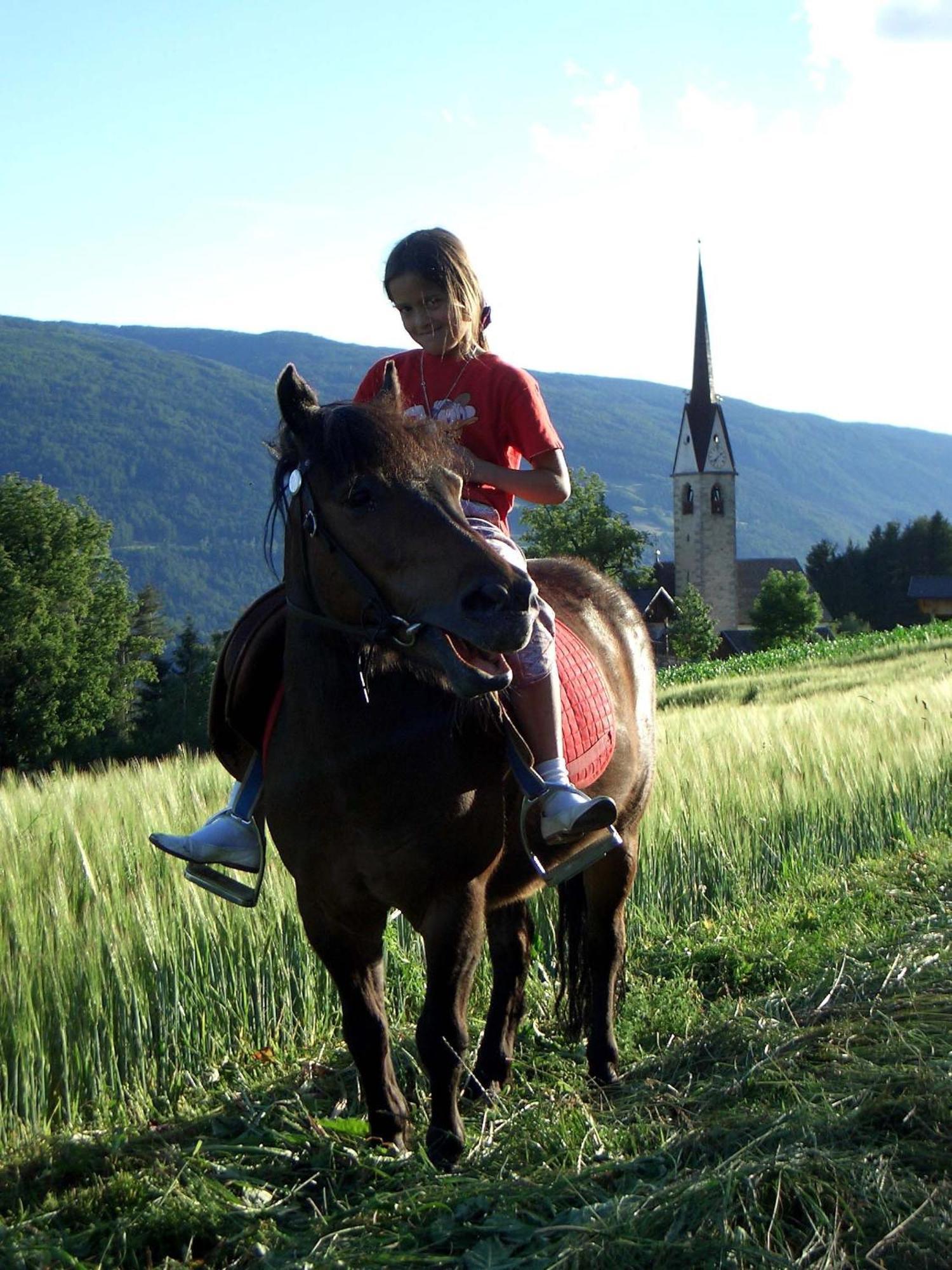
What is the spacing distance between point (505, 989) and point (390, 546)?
236 cm

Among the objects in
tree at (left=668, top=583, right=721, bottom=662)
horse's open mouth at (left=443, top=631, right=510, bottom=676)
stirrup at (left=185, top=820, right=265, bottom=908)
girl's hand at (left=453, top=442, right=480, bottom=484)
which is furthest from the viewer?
tree at (left=668, top=583, right=721, bottom=662)

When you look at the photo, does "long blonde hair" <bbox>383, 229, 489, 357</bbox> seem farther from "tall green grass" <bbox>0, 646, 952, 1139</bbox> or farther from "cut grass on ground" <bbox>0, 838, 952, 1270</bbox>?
"tall green grass" <bbox>0, 646, 952, 1139</bbox>

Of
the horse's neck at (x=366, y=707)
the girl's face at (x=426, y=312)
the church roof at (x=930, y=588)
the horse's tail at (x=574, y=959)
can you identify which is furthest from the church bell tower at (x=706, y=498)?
the horse's neck at (x=366, y=707)

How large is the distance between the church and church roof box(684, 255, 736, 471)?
2.5 inches

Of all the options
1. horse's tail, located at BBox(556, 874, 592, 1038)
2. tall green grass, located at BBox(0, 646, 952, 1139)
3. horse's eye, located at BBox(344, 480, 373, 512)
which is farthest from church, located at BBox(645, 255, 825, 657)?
horse's eye, located at BBox(344, 480, 373, 512)

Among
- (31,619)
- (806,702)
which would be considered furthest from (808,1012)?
(31,619)

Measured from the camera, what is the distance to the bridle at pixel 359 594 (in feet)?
11.5

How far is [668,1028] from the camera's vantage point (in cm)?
550

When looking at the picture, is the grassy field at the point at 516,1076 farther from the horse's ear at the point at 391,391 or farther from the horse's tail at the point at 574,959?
the horse's ear at the point at 391,391

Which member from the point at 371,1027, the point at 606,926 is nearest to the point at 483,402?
the point at 371,1027

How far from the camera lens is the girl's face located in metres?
4.32

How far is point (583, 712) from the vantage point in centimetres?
471

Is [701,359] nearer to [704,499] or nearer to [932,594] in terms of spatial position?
[704,499]

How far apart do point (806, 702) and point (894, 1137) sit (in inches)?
369
